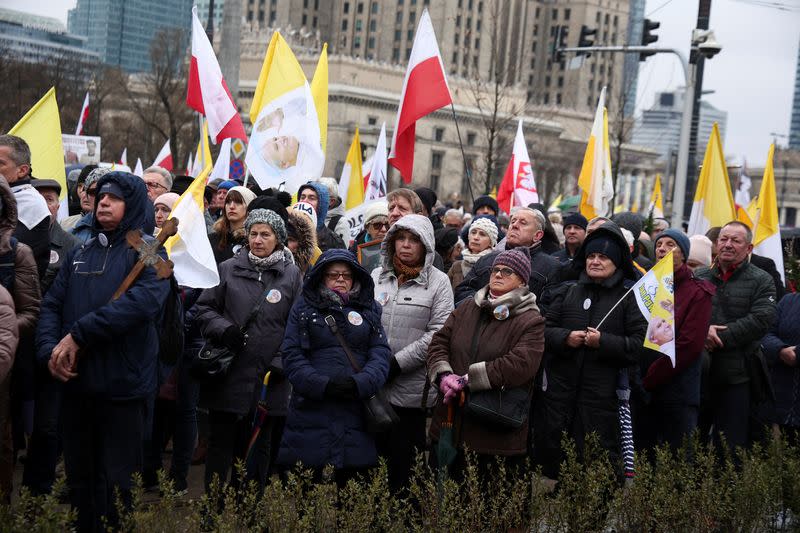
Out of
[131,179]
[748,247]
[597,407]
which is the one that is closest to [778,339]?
[748,247]

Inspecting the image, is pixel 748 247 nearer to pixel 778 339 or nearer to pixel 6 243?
pixel 778 339

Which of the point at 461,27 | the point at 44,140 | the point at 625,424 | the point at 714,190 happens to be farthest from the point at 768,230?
the point at 461,27

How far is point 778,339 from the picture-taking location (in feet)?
29.1

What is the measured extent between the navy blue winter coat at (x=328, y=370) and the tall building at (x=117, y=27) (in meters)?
145

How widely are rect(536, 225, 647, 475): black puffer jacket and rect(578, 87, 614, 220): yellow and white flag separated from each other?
6.62 m

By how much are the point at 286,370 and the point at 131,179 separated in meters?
1.34

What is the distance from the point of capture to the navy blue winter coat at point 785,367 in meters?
8.73

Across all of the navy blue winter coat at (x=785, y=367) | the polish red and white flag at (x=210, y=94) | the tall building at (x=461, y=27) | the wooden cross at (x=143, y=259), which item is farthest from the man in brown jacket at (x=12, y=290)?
the tall building at (x=461, y=27)

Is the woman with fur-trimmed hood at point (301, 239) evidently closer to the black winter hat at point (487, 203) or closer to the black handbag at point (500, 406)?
the black handbag at point (500, 406)

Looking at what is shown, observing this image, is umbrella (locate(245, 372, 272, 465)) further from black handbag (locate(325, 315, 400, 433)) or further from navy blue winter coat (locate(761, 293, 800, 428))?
navy blue winter coat (locate(761, 293, 800, 428))

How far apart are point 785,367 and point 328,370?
4309mm

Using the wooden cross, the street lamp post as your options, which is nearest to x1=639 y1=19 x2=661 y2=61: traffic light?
the street lamp post

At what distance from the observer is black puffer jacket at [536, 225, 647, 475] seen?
692cm

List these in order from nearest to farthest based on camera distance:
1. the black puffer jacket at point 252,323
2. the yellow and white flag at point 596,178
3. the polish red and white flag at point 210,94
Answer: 1. the black puffer jacket at point 252,323
2. the polish red and white flag at point 210,94
3. the yellow and white flag at point 596,178
